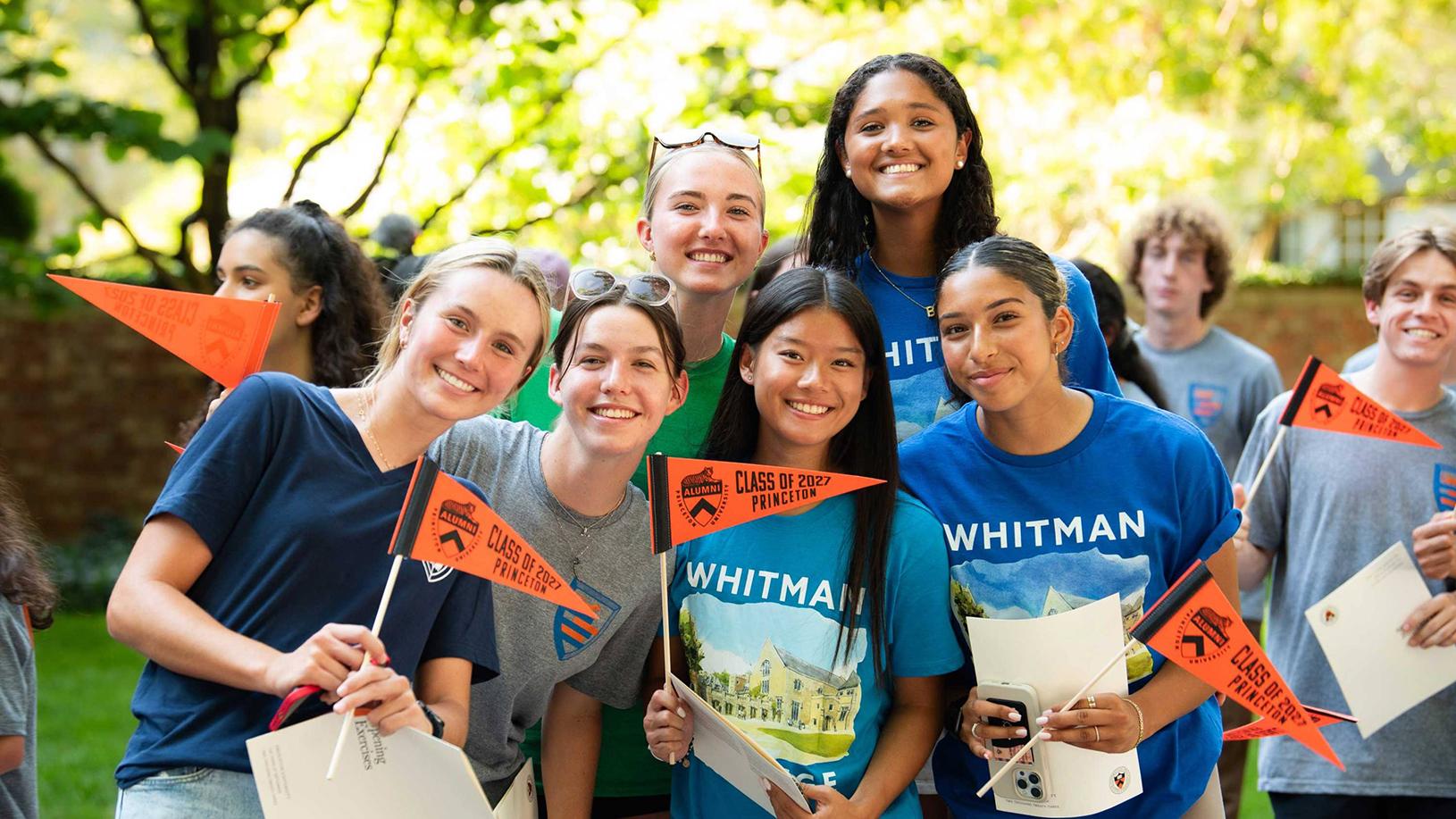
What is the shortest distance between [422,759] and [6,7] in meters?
5.42

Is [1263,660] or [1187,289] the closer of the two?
[1263,660]

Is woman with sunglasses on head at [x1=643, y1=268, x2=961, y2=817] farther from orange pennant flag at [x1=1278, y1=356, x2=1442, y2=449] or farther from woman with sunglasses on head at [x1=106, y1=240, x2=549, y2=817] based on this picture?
orange pennant flag at [x1=1278, y1=356, x2=1442, y2=449]

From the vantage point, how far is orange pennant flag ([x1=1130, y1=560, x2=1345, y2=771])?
102 inches

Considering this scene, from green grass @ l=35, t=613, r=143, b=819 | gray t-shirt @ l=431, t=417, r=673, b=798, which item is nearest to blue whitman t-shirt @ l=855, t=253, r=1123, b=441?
gray t-shirt @ l=431, t=417, r=673, b=798

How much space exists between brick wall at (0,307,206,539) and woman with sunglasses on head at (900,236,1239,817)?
31.6 ft

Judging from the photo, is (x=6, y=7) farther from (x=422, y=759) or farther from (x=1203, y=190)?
(x=1203, y=190)

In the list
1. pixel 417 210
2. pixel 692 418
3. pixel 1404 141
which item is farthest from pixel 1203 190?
pixel 692 418

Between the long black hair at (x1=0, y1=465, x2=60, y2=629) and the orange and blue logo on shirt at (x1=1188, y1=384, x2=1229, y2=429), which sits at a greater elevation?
the orange and blue logo on shirt at (x1=1188, y1=384, x2=1229, y2=429)

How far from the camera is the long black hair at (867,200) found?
3.48 m

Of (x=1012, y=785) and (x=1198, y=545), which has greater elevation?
(x=1198, y=545)

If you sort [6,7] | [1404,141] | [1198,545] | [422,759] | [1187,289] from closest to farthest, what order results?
[422,759], [1198,545], [1187,289], [6,7], [1404,141]

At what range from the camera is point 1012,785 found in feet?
9.29

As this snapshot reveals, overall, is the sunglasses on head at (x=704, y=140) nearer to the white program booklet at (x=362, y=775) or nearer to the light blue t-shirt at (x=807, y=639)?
the light blue t-shirt at (x=807, y=639)

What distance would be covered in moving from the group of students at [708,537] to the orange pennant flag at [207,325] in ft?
0.75
